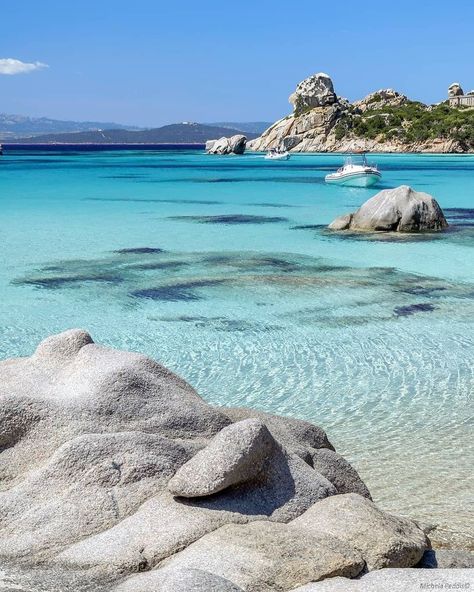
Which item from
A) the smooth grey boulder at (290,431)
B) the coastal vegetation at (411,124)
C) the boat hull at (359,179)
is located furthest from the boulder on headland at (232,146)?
the smooth grey boulder at (290,431)

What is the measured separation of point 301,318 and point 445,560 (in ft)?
27.5

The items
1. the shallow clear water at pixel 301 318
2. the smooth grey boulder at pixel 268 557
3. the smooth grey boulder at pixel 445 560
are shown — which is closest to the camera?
the smooth grey boulder at pixel 268 557

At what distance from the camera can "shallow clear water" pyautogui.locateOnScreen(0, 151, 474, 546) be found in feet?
26.6

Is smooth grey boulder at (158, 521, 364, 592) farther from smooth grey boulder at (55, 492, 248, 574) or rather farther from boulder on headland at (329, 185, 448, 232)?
boulder on headland at (329, 185, 448, 232)

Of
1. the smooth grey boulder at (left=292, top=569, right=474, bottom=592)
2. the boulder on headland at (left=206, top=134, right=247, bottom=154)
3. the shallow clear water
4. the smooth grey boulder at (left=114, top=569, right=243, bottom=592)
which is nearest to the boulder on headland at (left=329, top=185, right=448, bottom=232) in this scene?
the shallow clear water

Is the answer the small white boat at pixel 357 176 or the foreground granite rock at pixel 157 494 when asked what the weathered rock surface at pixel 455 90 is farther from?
the foreground granite rock at pixel 157 494

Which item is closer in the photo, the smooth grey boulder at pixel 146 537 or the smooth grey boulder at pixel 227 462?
the smooth grey boulder at pixel 146 537

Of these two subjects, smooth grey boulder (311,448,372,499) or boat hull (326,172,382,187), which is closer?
smooth grey boulder (311,448,372,499)

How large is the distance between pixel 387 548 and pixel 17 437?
2327 mm

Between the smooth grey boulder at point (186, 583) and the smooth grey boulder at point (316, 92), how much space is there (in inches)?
6031

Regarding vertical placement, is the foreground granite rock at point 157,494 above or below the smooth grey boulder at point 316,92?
below

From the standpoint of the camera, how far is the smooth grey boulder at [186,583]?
3645 millimetres

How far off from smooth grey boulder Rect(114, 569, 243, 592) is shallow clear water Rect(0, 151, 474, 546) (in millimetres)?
2717

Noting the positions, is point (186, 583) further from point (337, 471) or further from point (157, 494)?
point (337, 471)
